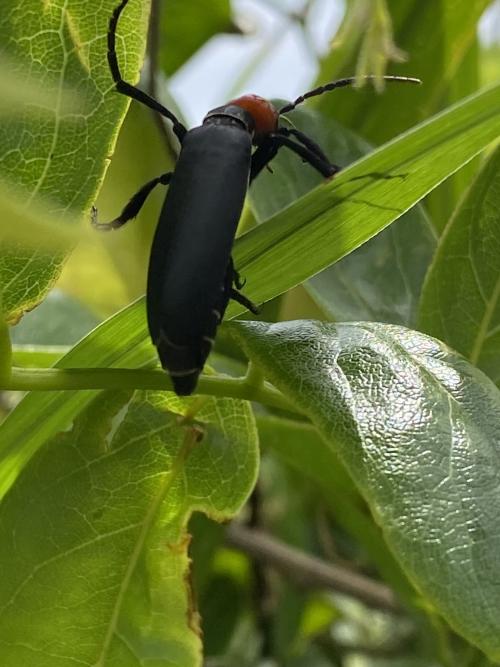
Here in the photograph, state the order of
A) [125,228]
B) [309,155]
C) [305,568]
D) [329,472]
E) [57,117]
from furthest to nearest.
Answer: [305,568]
[125,228]
[329,472]
[309,155]
[57,117]

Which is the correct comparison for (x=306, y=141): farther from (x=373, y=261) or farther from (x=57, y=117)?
(x=57, y=117)

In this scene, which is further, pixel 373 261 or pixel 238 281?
pixel 373 261

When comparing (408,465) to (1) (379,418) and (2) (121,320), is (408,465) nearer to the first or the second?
(1) (379,418)

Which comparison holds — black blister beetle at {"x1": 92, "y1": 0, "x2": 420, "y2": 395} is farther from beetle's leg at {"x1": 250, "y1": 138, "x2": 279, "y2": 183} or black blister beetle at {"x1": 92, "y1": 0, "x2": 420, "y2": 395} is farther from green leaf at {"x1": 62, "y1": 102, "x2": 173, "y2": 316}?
green leaf at {"x1": 62, "y1": 102, "x2": 173, "y2": 316}

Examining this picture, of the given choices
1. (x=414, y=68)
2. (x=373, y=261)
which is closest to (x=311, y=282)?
(x=373, y=261)

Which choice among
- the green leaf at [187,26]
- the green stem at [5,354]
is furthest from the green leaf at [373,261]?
the green leaf at [187,26]

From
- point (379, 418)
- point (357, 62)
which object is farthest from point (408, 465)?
point (357, 62)
